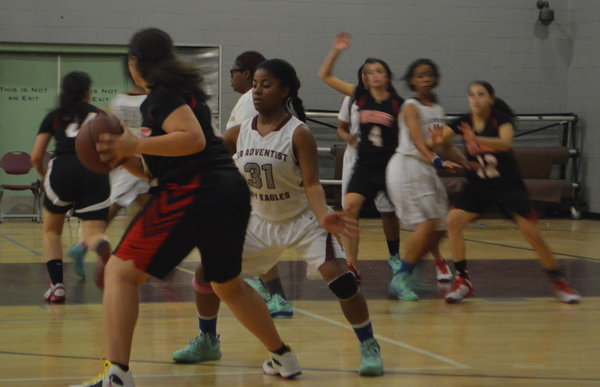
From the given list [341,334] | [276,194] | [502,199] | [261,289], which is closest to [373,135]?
[502,199]

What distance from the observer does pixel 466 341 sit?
457 centimetres

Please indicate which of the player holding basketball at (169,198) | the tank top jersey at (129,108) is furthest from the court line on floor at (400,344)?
the tank top jersey at (129,108)

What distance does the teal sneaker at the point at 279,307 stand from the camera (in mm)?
5250

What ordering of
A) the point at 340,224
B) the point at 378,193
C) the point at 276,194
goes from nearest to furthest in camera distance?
1. the point at 340,224
2. the point at 276,194
3. the point at 378,193

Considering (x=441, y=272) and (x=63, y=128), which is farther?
(x=441, y=272)

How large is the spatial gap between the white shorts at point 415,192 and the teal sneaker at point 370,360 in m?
2.30

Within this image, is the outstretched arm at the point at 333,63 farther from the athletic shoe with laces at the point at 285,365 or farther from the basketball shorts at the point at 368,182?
the athletic shoe with laces at the point at 285,365

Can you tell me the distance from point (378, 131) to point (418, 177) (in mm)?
564

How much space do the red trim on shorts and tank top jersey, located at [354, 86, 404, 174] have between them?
3379 mm

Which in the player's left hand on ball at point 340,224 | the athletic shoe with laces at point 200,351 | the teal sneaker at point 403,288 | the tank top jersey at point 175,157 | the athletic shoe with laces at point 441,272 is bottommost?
the athletic shoe with laces at point 441,272

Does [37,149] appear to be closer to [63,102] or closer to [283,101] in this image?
[63,102]

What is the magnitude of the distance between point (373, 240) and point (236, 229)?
7.16 m

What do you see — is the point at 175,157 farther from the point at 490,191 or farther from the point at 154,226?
the point at 490,191

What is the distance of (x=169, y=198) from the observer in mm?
3266
